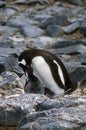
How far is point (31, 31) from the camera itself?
31.5ft

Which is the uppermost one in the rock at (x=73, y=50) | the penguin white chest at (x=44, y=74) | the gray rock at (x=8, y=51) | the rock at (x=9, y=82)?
the penguin white chest at (x=44, y=74)

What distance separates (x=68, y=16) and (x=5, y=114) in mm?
6906

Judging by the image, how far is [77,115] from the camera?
11.7 feet

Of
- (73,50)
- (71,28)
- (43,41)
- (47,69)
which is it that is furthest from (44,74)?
(71,28)

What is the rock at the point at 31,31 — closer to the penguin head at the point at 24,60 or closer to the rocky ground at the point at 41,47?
the rocky ground at the point at 41,47

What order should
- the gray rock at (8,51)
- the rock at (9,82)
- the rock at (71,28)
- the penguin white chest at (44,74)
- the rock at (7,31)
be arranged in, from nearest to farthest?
the penguin white chest at (44,74) → the rock at (9,82) → the gray rock at (8,51) → the rock at (71,28) → the rock at (7,31)

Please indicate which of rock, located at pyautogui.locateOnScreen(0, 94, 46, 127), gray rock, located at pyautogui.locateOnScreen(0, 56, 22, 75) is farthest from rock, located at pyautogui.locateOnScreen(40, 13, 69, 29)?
rock, located at pyautogui.locateOnScreen(0, 94, 46, 127)

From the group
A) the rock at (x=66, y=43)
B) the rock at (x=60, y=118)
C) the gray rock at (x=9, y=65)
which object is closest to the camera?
the rock at (x=60, y=118)

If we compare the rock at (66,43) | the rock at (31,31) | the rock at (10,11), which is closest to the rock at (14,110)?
the rock at (66,43)

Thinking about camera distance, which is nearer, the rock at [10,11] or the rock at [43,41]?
the rock at [43,41]

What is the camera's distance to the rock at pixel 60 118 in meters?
3.43

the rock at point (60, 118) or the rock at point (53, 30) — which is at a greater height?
the rock at point (60, 118)

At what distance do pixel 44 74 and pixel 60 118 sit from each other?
1380mm

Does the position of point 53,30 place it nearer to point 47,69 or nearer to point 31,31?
point 31,31
